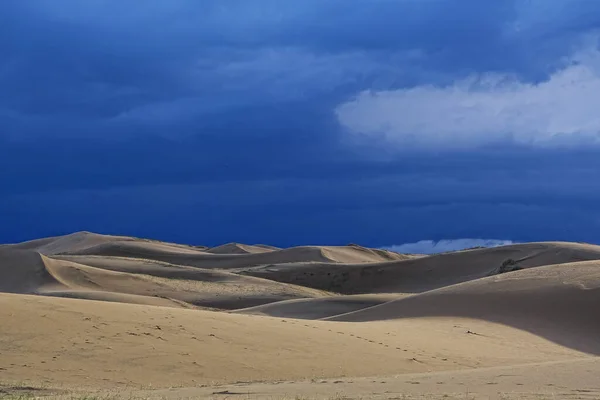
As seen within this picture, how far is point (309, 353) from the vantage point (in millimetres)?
14133

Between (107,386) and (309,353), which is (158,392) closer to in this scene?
(107,386)

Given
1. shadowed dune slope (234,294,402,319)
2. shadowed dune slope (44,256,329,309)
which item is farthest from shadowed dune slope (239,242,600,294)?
shadowed dune slope (234,294,402,319)

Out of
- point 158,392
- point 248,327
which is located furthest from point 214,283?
point 158,392

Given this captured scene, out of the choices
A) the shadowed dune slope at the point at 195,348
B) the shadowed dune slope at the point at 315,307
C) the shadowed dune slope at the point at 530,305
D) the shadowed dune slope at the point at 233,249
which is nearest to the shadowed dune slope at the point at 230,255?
the shadowed dune slope at the point at 233,249

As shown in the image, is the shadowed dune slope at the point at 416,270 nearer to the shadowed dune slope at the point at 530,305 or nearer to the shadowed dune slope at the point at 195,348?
the shadowed dune slope at the point at 530,305

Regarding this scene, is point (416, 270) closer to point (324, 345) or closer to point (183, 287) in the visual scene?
point (183, 287)

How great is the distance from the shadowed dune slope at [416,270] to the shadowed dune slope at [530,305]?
16147 millimetres

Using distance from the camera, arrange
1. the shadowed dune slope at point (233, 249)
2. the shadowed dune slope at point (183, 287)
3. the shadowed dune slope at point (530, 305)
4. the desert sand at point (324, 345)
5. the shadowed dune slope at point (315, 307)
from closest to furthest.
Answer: the desert sand at point (324, 345), the shadowed dune slope at point (530, 305), the shadowed dune slope at point (315, 307), the shadowed dune slope at point (183, 287), the shadowed dune slope at point (233, 249)

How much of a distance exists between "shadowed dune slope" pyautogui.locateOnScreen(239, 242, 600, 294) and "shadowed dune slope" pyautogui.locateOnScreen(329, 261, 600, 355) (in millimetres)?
16147

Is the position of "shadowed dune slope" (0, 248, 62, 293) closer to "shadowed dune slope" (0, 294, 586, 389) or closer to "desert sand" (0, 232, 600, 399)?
"desert sand" (0, 232, 600, 399)

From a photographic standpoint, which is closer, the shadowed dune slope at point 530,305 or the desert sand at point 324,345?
the desert sand at point 324,345

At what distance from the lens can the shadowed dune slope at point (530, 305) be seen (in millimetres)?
19703

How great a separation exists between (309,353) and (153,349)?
2574 mm

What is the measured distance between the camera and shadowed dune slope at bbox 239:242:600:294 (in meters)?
39.8
